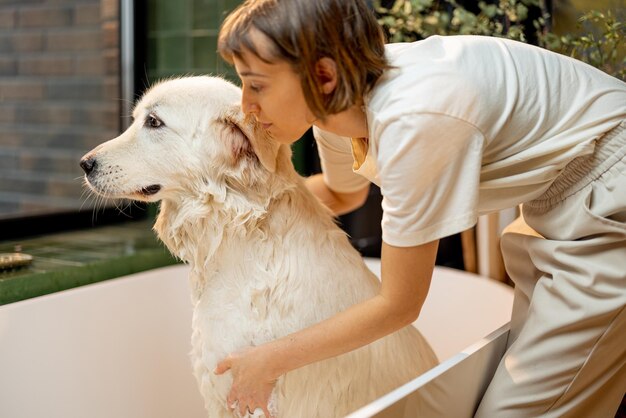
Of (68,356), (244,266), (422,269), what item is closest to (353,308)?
(422,269)

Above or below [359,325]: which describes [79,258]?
below

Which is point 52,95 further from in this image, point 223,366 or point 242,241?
point 223,366

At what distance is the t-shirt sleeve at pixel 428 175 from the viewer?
1.00 metres

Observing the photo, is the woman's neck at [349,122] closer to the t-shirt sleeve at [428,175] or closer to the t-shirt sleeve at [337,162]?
the t-shirt sleeve at [428,175]

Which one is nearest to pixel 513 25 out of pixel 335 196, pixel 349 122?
pixel 335 196

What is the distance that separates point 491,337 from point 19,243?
4.90ft

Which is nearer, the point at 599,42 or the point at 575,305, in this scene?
the point at 575,305

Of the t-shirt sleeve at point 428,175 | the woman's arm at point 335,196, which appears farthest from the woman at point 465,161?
the woman's arm at point 335,196

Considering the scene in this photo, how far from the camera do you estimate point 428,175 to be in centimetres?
101

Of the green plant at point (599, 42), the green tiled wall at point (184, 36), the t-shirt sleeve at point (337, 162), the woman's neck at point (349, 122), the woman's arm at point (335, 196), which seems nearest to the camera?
the woman's neck at point (349, 122)

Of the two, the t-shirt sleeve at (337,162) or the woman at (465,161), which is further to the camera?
the t-shirt sleeve at (337,162)

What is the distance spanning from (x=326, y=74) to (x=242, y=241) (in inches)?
14.4

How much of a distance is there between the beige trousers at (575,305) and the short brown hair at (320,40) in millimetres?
387

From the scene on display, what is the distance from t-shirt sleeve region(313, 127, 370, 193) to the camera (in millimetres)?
1505
